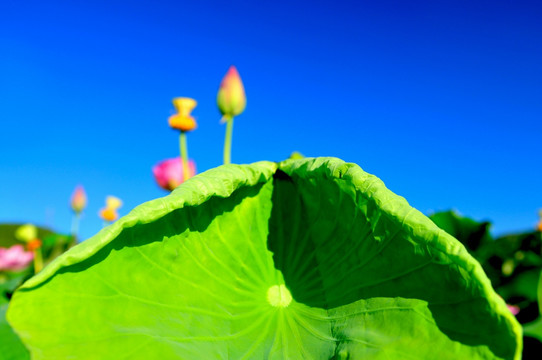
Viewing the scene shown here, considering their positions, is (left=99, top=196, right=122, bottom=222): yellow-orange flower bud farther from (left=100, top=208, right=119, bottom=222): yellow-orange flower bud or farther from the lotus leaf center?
the lotus leaf center

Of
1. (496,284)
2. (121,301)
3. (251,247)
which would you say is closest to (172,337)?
(121,301)

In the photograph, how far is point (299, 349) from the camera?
566 millimetres

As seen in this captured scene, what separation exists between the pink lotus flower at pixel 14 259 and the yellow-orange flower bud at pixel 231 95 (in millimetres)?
3023

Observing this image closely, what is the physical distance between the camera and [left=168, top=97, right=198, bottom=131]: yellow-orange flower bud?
1.18 meters

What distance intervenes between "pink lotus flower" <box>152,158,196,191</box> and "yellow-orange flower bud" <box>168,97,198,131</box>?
12.7 inches

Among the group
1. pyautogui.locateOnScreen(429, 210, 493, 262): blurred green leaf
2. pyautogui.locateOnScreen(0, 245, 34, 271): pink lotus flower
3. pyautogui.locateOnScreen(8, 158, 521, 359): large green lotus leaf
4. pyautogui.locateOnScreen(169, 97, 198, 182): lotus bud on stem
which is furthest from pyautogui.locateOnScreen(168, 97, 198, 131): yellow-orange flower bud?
pyautogui.locateOnScreen(0, 245, 34, 271): pink lotus flower

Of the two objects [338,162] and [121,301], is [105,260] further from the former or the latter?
[338,162]

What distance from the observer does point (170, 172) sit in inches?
60.4

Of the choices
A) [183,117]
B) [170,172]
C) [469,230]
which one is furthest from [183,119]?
[469,230]

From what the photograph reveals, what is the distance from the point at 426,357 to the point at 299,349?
170 mm

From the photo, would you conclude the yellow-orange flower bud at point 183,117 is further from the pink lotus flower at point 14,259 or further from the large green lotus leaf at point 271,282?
the pink lotus flower at point 14,259

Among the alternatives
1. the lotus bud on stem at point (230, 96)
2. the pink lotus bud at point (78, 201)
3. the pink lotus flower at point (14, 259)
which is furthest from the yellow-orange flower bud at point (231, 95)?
the pink lotus flower at point (14, 259)

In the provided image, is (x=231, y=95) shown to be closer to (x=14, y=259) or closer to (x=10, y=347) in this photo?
(x=10, y=347)

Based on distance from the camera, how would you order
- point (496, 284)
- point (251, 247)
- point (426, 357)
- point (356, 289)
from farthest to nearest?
point (496, 284) < point (251, 247) < point (356, 289) < point (426, 357)
